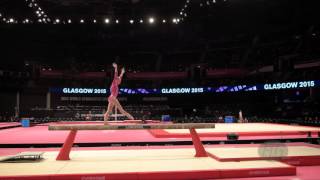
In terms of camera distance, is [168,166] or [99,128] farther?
[99,128]

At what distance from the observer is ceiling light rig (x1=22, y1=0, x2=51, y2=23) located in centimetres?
2336

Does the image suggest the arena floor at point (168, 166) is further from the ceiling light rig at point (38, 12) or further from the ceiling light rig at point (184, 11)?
the ceiling light rig at point (38, 12)

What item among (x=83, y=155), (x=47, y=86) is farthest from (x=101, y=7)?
(x=83, y=155)

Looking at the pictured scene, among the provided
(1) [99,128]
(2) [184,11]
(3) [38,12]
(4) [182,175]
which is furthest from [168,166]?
(3) [38,12]

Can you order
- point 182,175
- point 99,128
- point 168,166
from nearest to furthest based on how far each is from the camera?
point 182,175, point 168,166, point 99,128

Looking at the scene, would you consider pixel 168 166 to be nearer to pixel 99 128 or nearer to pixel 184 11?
pixel 99 128

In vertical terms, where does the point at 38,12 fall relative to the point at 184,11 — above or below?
below

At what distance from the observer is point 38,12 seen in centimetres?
2522

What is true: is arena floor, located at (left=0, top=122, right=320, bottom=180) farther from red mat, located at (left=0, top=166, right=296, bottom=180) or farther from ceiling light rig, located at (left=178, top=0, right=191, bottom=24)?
ceiling light rig, located at (left=178, top=0, right=191, bottom=24)

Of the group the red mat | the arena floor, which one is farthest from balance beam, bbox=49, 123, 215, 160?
the red mat

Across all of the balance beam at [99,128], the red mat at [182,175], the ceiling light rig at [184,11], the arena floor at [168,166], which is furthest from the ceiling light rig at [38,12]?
the red mat at [182,175]

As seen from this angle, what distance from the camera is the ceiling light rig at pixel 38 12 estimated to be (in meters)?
23.4

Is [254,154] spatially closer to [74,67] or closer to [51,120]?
[51,120]

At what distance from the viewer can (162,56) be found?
3456 centimetres
